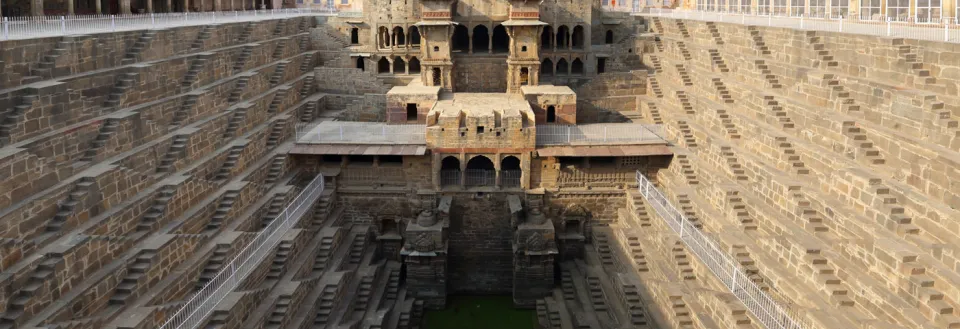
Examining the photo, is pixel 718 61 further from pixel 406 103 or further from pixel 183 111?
pixel 183 111

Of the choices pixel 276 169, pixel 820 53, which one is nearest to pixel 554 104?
pixel 276 169

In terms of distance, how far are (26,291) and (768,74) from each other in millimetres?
20701

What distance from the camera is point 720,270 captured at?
67.3ft

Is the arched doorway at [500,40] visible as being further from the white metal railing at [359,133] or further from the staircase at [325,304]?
the staircase at [325,304]

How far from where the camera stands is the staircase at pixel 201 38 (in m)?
27.8

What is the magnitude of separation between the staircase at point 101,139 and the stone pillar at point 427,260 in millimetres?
10811

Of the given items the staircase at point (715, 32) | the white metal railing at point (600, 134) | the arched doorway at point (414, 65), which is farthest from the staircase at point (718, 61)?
the arched doorway at point (414, 65)

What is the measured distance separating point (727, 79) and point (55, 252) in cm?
2113

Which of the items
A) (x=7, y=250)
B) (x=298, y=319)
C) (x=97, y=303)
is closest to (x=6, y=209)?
(x=7, y=250)

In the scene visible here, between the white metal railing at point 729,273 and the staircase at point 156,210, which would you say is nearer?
the white metal railing at point 729,273

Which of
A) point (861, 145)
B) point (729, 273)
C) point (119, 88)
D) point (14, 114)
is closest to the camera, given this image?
point (14, 114)

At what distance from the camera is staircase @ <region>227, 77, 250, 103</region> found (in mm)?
28438

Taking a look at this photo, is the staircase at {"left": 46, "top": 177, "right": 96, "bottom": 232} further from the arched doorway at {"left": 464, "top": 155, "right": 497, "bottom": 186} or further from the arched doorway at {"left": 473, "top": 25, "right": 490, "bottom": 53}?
the arched doorway at {"left": 473, "top": 25, "right": 490, "bottom": 53}

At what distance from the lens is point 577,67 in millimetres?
41344
